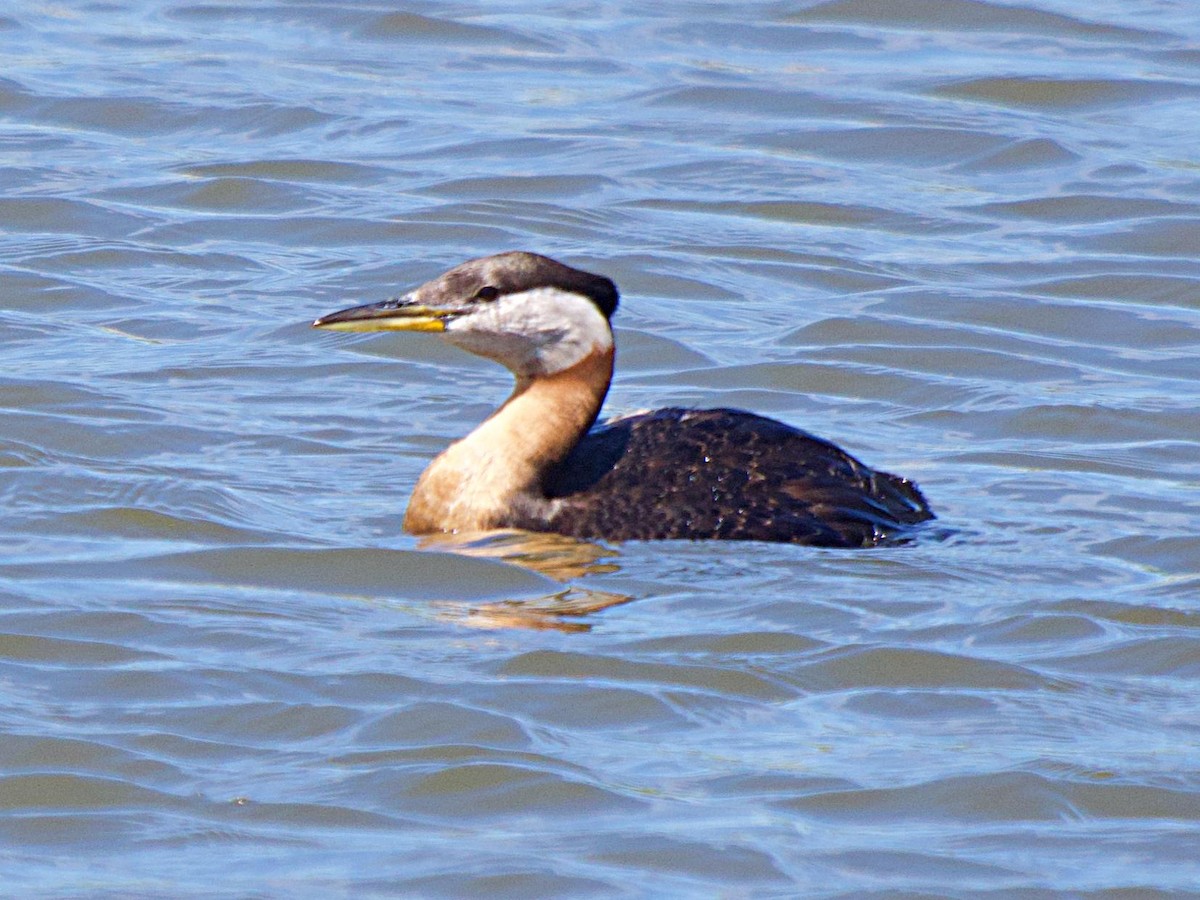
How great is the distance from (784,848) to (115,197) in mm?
8471

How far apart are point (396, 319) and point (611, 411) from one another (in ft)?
6.57

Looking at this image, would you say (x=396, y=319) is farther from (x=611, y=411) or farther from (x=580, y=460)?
(x=611, y=411)

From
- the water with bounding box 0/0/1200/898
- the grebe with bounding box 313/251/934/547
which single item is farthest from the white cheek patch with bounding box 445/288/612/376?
the water with bounding box 0/0/1200/898

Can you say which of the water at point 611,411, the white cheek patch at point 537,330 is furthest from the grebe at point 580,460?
the water at point 611,411

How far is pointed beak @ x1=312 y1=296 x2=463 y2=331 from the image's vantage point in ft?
28.5

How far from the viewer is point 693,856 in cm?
588

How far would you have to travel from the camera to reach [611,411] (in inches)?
414

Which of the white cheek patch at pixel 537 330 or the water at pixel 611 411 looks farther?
the white cheek patch at pixel 537 330

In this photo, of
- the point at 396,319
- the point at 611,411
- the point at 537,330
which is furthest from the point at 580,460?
the point at 611,411

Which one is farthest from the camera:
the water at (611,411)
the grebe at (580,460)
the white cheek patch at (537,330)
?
the white cheek patch at (537,330)

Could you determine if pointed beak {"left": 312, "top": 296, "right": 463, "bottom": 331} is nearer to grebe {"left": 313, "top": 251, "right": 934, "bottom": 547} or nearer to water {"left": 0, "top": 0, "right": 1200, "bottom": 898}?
grebe {"left": 313, "top": 251, "right": 934, "bottom": 547}

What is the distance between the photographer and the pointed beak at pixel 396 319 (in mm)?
8680

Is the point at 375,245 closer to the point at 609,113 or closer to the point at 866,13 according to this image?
the point at 609,113

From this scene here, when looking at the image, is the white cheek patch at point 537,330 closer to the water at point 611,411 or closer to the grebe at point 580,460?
the grebe at point 580,460
